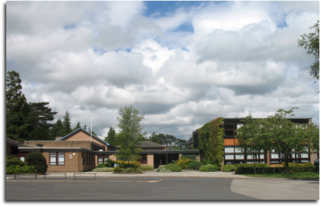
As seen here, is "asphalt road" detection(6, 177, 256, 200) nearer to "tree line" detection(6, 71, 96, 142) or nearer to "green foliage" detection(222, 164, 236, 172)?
"green foliage" detection(222, 164, 236, 172)

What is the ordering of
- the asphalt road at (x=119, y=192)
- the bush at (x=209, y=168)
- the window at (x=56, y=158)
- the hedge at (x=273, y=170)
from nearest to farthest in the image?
the asphalt road at (x=119, y=192), the hedge at (x=273, y=170), the window at (x=56, y=158), the bush at (x=209, y=168)

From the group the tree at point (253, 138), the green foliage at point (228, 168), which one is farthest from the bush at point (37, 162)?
the green foliage at point (228, 168)

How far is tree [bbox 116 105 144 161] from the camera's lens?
114 ft

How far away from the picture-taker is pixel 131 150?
3531cm

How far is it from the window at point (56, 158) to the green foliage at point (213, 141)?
2115 centimetres

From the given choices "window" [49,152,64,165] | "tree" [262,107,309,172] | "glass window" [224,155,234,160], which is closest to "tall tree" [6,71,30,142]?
"window" [49,152,64,165]

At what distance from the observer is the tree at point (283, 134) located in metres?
28.0

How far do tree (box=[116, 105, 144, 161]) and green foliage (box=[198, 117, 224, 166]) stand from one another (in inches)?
449

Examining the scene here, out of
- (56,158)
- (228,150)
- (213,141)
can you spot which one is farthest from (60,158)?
(228,150)

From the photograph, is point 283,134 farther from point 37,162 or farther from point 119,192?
point 37,162

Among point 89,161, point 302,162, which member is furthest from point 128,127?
point 302,162

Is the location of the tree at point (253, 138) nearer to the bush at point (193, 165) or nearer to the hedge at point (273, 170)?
the hedge at point (273, 170)

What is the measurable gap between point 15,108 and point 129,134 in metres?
43.9
